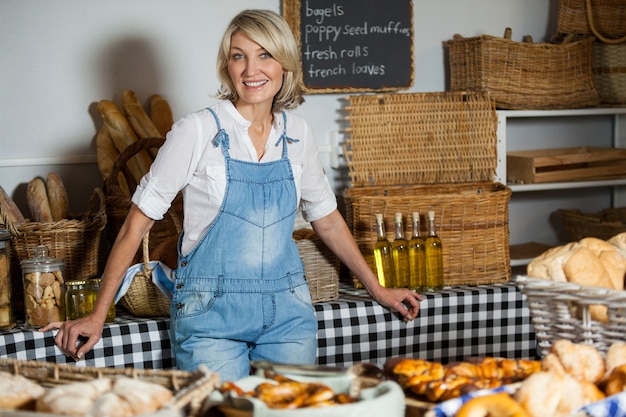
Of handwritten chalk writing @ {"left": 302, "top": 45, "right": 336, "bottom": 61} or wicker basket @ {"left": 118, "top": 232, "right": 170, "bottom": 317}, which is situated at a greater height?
handwritten chalk writing @ {"left": 302, "top": 45, "right": 336, "bottom": 61}

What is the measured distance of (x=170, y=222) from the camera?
273 centimetres

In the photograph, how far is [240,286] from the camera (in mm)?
2051

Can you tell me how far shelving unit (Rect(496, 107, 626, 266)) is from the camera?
343 cm

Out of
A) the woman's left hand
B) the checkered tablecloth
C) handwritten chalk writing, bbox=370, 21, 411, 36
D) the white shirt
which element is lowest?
the checkered tablecloth

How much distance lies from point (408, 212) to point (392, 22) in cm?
99

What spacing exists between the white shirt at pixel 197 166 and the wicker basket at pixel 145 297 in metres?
0.48

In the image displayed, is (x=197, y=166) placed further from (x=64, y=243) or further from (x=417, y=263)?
(x=417, y=263)

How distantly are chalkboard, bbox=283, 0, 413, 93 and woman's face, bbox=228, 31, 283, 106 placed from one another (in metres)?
1.30

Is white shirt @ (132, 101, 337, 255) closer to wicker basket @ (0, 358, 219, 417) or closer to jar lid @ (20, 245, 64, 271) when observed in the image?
jar lid @ (20, 245, 64, 271)

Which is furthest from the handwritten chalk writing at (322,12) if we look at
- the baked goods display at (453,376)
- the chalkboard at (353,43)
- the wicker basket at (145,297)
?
the baked goods display at (453,376)

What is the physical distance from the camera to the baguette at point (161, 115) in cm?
314

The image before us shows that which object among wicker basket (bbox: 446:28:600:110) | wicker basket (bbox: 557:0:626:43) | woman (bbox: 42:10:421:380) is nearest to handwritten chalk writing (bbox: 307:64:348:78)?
wicker basket (bbox: 446:28:600:110)

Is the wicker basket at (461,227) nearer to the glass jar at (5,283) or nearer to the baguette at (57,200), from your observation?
the baguette at (57,200)

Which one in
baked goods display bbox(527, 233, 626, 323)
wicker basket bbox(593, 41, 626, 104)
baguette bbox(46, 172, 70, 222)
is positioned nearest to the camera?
baked goods display bbox(527, 233, 626, 323)
